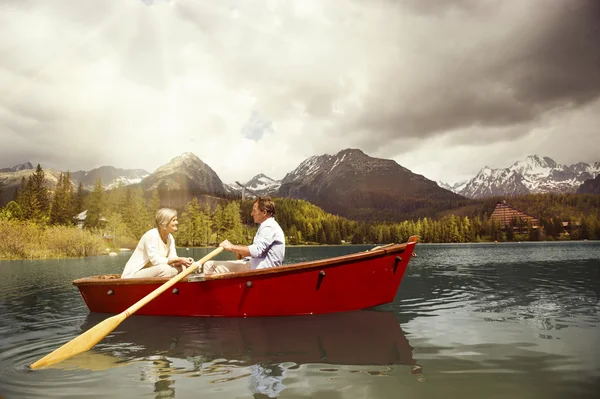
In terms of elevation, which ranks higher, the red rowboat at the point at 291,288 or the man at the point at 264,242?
the man at the point at 264,242

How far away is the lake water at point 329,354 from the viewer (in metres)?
5.35

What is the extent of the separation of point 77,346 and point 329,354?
14.2 ft

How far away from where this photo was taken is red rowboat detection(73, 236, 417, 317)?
948cm

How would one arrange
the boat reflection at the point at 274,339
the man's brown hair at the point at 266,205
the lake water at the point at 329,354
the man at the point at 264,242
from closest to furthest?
the lake water at the point at 329,354
the boat reflection at the point at 274,339
the man at the point at 264,242
the man's brown hair at the point at 266,205

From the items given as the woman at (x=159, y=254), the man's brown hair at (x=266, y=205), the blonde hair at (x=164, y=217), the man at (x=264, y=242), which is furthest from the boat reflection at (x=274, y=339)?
the man's brown hair at (x=266, y=205)

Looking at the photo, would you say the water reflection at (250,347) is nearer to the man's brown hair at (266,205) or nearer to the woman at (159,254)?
the woman at (159,254)

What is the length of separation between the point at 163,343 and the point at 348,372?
4.17 metres

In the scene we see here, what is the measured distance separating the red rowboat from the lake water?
34 cm

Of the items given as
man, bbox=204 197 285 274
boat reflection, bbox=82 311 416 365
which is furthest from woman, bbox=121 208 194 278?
man, bbox=204 197 285 274

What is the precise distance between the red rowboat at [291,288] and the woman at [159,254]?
32 cm

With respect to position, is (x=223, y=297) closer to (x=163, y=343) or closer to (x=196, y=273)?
(x=196, y=273)

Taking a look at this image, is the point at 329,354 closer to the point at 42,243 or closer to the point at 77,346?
the point at 77,346

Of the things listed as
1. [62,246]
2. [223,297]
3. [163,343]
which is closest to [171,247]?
[223,297]

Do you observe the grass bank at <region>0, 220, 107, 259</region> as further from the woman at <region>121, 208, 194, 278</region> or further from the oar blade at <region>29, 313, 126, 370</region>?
the oar blade at <region>29, 313, 126, 370</region>
